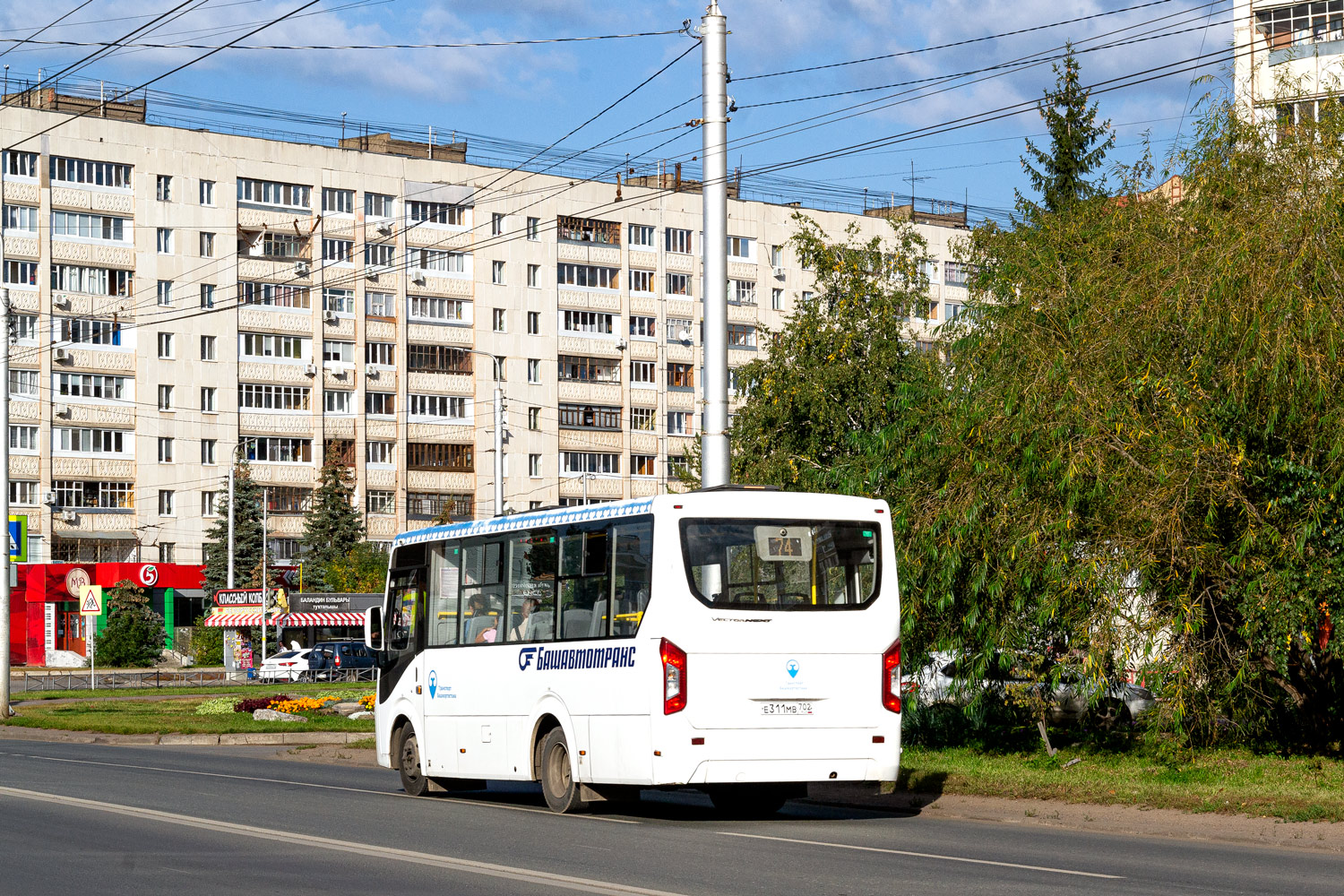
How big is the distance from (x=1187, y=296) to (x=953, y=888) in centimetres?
830

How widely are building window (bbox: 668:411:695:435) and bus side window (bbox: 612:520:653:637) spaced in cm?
8806

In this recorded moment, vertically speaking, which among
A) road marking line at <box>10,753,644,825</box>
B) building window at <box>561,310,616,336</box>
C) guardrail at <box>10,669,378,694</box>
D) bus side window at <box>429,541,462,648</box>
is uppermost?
building window at <box>561,310,616,336</box>

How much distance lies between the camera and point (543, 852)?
42.4 ft

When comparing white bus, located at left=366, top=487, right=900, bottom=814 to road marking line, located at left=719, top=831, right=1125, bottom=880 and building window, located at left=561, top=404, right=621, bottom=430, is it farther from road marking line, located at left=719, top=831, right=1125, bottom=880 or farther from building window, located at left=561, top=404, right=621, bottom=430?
building window, located at left=561, top=404, right=621, bottom=430

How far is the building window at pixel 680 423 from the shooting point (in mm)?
104438

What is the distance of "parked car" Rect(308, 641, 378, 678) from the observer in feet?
198

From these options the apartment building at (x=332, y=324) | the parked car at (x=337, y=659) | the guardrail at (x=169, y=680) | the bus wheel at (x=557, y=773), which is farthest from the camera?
the apartment building at (x=332, y=324)

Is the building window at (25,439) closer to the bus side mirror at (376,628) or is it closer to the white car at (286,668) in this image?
the white car at (286,668)

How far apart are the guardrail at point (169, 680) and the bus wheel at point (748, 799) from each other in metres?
41.9

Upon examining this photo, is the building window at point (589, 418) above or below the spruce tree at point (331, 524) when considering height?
above

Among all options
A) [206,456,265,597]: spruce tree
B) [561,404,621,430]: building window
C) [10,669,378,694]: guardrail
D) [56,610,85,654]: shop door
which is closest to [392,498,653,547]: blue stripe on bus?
[10,669,378,694]: guardrail

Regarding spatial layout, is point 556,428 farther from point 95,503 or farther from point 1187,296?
point 1187,296

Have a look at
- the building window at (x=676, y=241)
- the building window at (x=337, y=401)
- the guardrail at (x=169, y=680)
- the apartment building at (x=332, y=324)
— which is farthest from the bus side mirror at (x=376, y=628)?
the building window at (x=676, y=241)

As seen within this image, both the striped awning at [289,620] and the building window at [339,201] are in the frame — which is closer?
the striped awning at [289,620]
